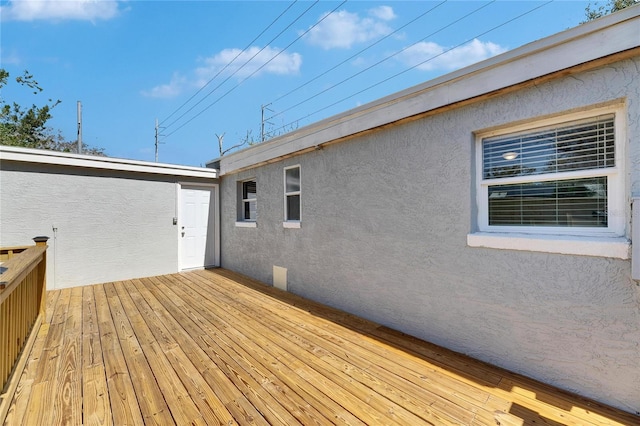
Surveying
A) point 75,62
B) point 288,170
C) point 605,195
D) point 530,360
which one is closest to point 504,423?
point 530,360

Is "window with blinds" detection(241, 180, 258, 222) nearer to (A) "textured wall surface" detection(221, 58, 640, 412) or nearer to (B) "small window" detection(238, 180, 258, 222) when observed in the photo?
(B) "small window" detection(238, 180, 258, 222)

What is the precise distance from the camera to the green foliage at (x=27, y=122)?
1411 cm

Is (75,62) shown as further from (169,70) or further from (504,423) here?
(504,423)

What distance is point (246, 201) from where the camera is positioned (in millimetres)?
6926

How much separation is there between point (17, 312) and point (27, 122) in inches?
814

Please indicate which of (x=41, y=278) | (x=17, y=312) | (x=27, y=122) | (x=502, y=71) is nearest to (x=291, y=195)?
(x=502, y=71)

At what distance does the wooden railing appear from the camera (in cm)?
212

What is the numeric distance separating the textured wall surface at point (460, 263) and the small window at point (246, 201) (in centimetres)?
246

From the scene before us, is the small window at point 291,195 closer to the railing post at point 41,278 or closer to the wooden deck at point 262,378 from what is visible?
the wooden deck at point 262,378

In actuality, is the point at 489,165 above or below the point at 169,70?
below

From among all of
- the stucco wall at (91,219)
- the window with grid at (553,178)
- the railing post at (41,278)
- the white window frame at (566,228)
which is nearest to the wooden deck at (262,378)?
the railing post at (41,278)

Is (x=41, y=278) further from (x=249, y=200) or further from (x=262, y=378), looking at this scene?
(x=249, y=200)

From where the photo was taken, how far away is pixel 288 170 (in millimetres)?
5285

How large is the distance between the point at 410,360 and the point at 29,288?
4565mm
